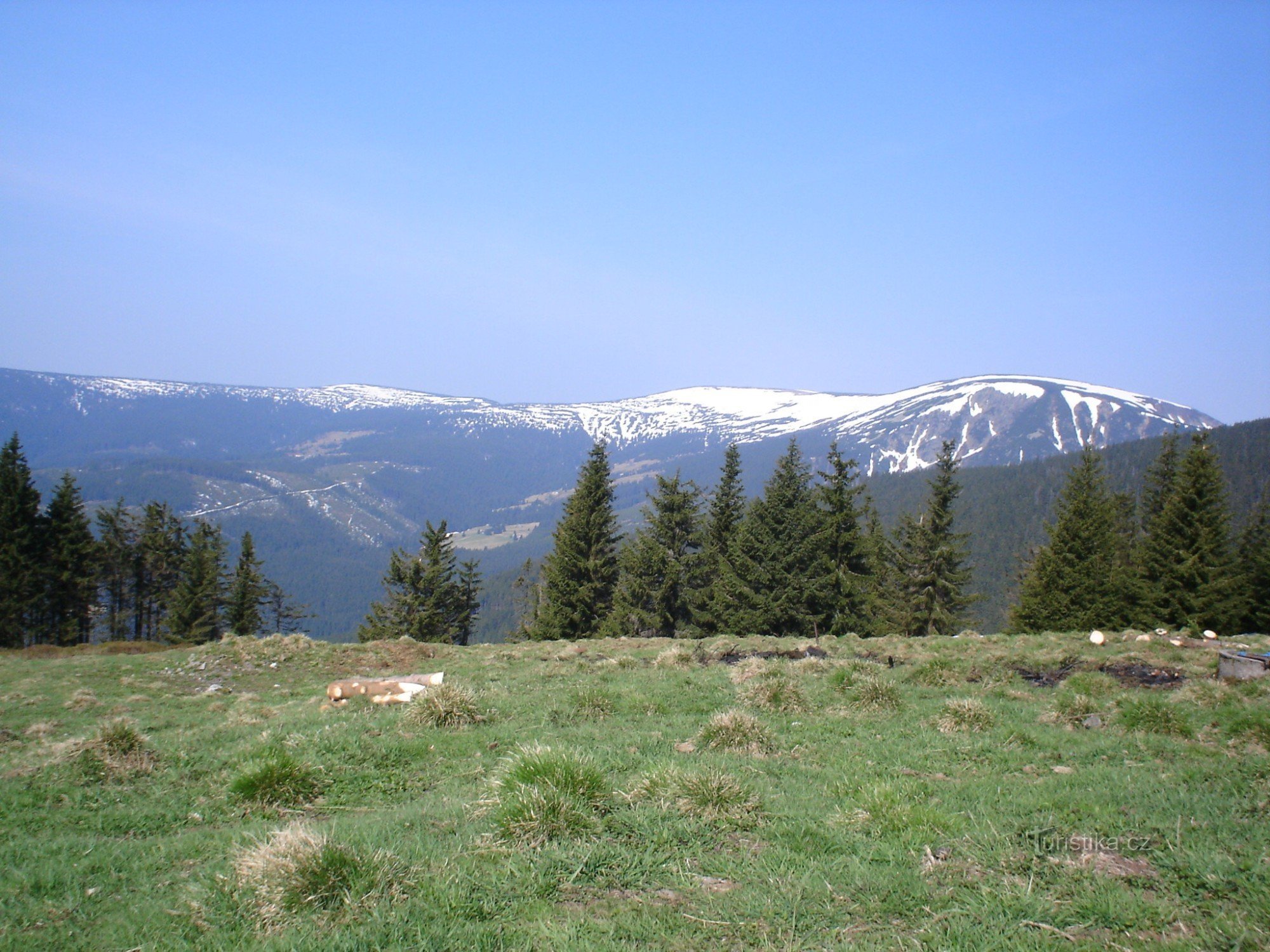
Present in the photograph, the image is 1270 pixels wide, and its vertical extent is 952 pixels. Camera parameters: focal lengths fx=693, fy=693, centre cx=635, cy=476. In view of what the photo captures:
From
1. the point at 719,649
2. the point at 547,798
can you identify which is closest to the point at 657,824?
the point at 547,798

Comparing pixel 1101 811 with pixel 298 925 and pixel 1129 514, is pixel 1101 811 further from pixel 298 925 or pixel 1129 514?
pixel 1129 514

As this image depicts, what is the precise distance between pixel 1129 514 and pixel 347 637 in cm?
16764

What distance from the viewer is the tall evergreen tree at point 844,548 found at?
42.9 m

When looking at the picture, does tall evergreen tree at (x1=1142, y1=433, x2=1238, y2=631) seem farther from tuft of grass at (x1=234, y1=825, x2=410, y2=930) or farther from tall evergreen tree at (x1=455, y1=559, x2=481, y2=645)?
tuft of grass at (x1=234, y1=825, x2=410, y2=930)

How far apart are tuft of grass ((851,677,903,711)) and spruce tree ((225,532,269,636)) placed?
54790 mm

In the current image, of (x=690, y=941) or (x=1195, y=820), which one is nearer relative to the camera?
(x=690, y=941)

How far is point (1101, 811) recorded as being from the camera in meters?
6.00

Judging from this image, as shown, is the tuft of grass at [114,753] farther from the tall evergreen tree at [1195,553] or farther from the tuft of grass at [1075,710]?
the tall evergreen tree at [1195,553]

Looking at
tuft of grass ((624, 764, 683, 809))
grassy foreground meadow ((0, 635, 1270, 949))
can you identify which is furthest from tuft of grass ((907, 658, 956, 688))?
tuft of grass ((624, 764, 683, 809))

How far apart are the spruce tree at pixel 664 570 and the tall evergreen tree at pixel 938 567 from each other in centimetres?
1578

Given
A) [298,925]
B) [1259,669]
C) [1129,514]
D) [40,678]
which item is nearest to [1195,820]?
[298,925]

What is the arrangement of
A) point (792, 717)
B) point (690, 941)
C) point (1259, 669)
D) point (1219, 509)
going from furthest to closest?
point (1219, 509) < point (1259, 669) < point (792, 717) < point (690, 941)

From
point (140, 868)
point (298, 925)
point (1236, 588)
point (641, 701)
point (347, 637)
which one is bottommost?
point (347, 637)

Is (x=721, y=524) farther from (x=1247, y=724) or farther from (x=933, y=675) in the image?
(x=1247, y=724)
